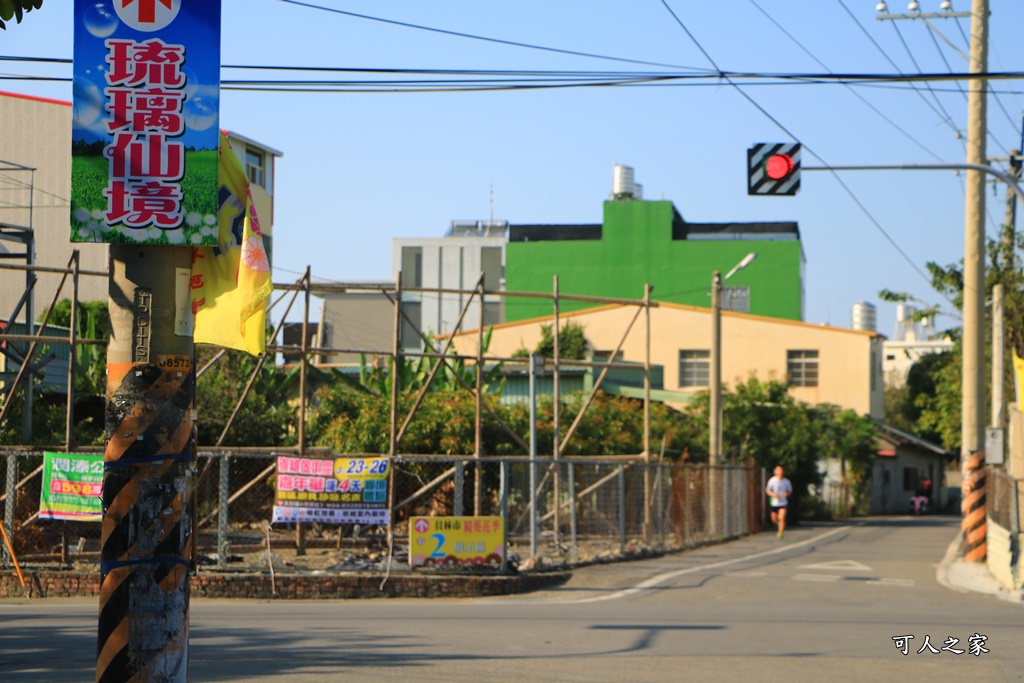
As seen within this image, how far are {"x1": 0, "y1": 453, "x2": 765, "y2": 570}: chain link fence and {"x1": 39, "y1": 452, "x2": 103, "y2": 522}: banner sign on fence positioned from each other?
0.41 meters

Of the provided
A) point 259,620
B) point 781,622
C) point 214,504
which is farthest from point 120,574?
point 214,504

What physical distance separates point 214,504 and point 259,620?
9166 millimetres

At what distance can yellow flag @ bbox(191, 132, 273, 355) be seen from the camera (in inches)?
246

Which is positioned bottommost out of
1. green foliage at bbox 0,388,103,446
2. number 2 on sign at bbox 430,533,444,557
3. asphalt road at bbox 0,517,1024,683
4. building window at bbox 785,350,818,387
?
asphalt road at bbox 0,517,1024,683

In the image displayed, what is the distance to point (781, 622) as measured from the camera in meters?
13.4

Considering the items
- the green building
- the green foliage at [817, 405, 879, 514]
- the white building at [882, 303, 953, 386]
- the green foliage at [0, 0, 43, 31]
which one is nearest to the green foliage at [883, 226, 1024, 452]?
the green foliage at [817, 405, 879, 514]

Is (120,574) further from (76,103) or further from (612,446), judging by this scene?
(612,446)

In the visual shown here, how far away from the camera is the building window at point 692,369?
168 feet

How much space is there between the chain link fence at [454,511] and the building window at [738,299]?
33890 mm

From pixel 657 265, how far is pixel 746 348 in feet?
35.9

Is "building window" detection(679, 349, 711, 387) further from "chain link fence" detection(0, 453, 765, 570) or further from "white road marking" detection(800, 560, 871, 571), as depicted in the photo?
"white road marking" detection(800, 560, 871, 571)

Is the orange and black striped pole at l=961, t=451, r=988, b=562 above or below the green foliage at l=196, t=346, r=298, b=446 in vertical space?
below

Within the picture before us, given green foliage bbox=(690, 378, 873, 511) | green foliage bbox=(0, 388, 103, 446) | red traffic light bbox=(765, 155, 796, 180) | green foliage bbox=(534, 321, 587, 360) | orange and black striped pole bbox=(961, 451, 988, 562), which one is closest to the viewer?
red traffic light bbox=(765, 155, 796, 180)

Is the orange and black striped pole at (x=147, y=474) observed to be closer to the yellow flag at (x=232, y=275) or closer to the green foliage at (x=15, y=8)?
the yellow flag at (x=232, y=275)
